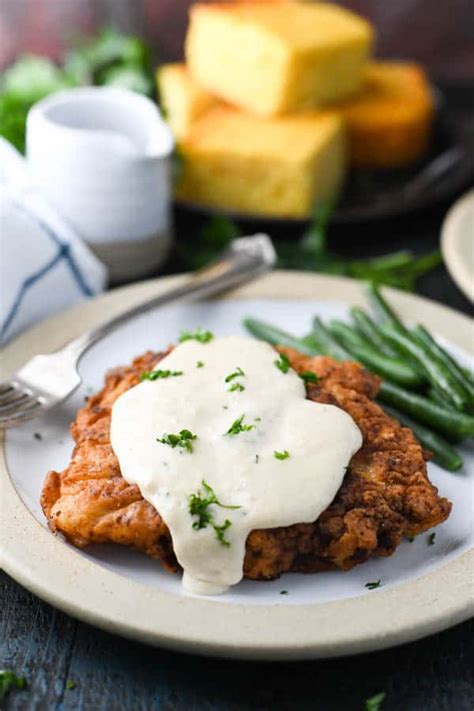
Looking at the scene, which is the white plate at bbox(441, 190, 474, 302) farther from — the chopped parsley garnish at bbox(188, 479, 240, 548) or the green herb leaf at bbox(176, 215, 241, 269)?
the chopped parsley garnish at bbox(188, 479, 240, 548)

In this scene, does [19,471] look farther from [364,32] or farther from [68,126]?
[364,32]

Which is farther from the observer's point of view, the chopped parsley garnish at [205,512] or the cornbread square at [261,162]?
the cornbread square at [261,162]

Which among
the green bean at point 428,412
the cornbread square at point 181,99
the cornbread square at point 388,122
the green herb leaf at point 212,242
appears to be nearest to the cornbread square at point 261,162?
the cornbread square at point 181,99

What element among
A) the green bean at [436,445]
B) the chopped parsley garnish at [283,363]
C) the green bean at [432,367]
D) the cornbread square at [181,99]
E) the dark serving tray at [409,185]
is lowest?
the dark serving tray at [409,185]

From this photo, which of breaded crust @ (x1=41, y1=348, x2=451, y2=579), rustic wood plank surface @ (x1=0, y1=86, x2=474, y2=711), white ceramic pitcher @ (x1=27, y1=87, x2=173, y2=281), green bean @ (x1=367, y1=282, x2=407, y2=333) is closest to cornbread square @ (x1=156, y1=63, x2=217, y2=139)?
white ceramic pitcher @ (x1=27, y1=87, x2=173, y2=281)

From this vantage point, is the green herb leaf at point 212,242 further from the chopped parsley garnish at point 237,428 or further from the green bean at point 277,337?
the chopped parsley garnish at point 237,428

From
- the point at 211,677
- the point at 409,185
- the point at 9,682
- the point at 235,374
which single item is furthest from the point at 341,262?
the point at 9,682
